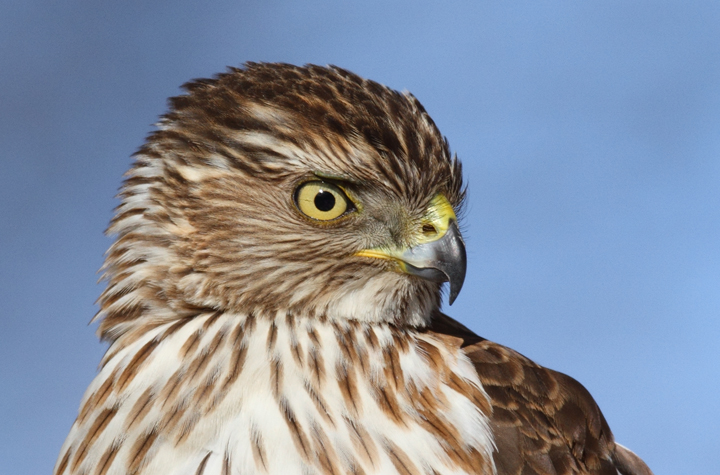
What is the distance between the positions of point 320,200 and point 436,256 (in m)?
0.47

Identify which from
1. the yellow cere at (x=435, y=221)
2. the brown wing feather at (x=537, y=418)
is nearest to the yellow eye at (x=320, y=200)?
the yellow cere at (x=435, y=221)

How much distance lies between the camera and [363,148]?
2816 millimetres

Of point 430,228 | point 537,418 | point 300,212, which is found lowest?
point 537,418

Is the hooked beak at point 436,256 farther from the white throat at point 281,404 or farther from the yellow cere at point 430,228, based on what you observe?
the white throat at point 281,404

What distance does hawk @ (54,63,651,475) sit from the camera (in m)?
2.65

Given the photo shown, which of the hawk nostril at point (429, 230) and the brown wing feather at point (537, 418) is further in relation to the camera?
the hawk nostril at point (429, 230)

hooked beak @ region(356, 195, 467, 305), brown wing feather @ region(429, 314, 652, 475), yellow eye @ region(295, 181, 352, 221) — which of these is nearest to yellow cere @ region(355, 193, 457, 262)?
hooked beak @ region(356, 195, 467, 305)

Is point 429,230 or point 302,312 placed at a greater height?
point 429,230

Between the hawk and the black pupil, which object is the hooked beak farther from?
the black pupil

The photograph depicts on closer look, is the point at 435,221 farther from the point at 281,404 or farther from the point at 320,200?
the point at 281,404

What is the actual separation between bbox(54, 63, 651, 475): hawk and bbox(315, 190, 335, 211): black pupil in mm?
16

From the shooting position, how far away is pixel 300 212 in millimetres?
2877

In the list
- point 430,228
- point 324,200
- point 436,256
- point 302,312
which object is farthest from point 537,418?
point 324,200

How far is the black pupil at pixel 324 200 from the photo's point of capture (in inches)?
113
